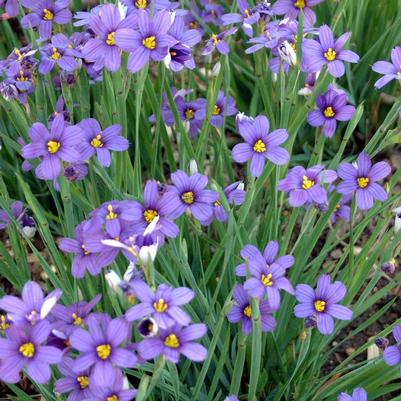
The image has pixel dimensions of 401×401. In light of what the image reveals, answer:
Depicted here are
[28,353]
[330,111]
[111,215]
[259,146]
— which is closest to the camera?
[28,353]

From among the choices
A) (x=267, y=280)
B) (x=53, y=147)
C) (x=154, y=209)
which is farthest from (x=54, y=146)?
(x=267, y=280)

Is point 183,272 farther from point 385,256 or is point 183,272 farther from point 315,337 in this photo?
point 385,256

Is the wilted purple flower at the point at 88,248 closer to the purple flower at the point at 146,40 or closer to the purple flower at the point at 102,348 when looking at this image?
the purple flower at the point at 102,348

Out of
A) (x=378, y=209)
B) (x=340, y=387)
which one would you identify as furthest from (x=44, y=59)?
(x=340, y=387)

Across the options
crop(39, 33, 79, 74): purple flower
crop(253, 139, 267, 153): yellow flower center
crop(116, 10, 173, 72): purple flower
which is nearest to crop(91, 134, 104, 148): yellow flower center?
crop(116, 10, 173, 72): purple flower

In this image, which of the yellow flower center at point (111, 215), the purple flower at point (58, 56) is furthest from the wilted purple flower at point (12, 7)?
the yellow flower center at point (111, 215)

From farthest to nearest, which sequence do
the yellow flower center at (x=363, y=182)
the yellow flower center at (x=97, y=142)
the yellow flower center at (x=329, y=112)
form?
the yellow flower center at (x=329, y=112) → the yellow flower center at (x=363, y=182) → the yellow flower center at (x=97, y=142)

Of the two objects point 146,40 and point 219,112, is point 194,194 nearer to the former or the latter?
point 146,40
